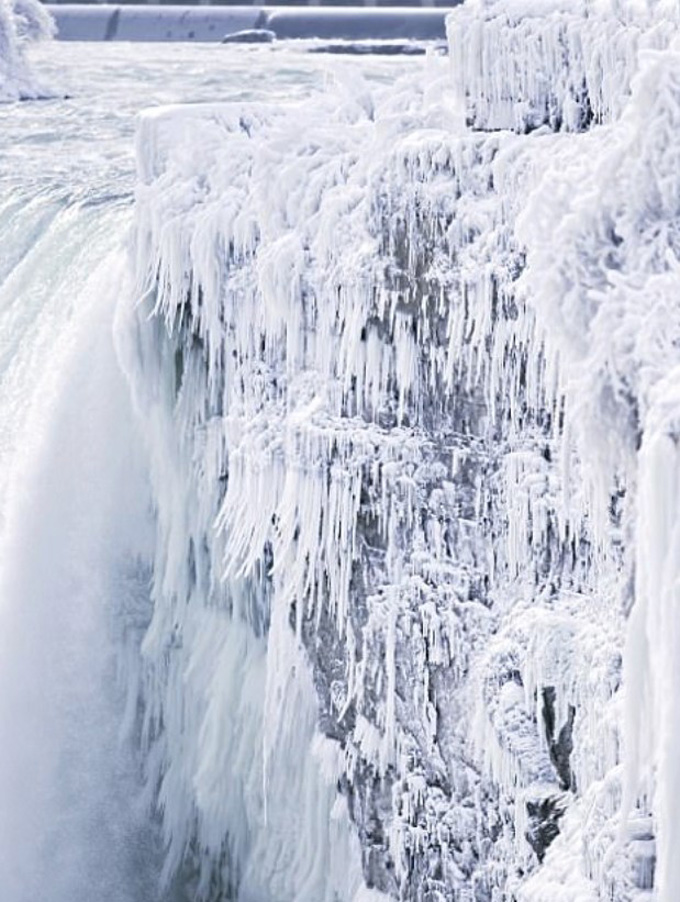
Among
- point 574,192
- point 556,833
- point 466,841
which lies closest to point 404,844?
point 466,841

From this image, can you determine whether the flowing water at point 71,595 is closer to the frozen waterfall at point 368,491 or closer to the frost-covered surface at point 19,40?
the frozen waterfall at point 368,491

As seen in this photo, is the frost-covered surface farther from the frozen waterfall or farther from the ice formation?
the ice formation

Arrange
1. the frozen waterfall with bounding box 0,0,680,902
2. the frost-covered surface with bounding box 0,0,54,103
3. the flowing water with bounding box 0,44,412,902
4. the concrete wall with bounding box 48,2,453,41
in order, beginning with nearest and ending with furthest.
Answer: the frozen waterfall with bounding box 0,0,680,902 < the flowing water with bounding box 0,44,412,902 < the frost-covered surface with bounding box 0,0,54,103 < the concrete wall with bounding box 48,2,453,41

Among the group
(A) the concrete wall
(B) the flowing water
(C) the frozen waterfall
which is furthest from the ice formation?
(A) the concrete wall

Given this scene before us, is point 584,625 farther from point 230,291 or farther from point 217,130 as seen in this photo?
point 217,130

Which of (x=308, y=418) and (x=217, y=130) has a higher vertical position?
(x=217, y=130)

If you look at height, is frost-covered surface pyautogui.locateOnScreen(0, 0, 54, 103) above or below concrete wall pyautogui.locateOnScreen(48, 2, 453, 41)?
below

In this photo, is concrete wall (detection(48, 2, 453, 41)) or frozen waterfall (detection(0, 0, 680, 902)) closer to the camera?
frozen waterfall (detection(0, 0, 680, 902))

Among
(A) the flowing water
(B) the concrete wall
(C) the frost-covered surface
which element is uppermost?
(B) the concrete wall
